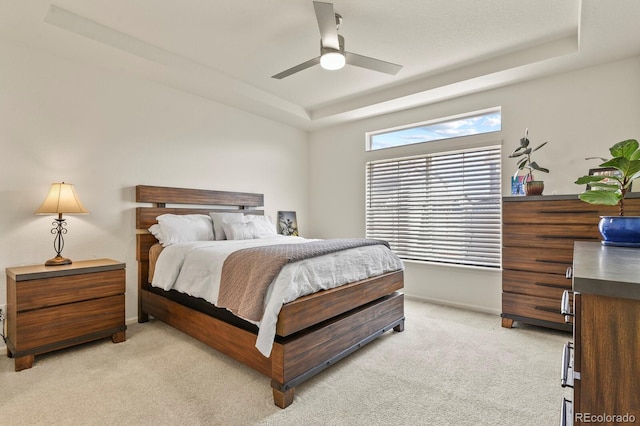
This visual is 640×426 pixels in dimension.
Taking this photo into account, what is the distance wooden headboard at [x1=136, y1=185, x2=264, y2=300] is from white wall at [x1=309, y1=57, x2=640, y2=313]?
6.35 feet

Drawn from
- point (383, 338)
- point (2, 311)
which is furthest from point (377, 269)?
point (2, 311)

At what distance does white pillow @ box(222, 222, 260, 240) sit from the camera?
348cm

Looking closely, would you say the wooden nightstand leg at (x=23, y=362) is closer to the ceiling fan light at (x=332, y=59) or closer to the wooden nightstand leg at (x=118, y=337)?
the wooden nightstand leg at (x=118, y=337)

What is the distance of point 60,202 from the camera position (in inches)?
102

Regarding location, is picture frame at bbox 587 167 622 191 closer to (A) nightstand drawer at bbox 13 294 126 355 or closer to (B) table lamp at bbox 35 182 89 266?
(A) nightstand drawer at bbox 13 294 126 355

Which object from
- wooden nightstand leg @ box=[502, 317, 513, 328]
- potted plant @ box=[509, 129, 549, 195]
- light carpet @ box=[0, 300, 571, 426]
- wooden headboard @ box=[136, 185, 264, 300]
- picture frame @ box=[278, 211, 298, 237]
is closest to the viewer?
light carpet @ box=[0, 300, 571, 426]

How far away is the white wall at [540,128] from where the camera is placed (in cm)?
296

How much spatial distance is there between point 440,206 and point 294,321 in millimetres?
2799

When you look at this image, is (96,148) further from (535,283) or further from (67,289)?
(535,283)

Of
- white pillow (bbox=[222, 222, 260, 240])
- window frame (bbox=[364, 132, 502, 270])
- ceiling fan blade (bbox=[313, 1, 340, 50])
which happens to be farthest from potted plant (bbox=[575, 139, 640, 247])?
white pillow (bbox=[222, 222, 260, 240])

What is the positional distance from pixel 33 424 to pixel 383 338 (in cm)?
242

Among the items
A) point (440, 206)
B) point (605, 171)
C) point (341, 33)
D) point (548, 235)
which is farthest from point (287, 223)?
point (605, 171)

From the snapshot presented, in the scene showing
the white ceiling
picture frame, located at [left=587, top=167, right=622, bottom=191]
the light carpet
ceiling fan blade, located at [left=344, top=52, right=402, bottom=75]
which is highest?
the white ceiling

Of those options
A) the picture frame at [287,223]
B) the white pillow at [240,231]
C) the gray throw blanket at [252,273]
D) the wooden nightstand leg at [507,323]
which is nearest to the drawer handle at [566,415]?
the gray throw blanket at [252,273]
